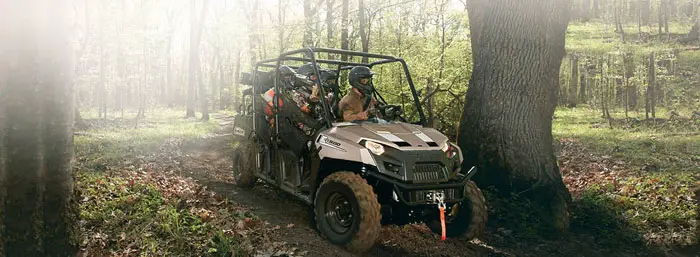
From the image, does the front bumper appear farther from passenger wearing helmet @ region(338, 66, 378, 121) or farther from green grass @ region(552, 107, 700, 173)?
Result: green grass @ region(552, 107, 700, 173)

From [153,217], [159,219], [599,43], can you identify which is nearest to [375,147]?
[159,219]

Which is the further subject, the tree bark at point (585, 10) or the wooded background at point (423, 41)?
the tree bark at point (585, 10)

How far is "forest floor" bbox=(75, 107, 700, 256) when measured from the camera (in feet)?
16.7

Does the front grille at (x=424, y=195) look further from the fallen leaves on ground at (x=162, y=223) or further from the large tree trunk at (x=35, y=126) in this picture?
the large tree trunk at (x=35, y=126)

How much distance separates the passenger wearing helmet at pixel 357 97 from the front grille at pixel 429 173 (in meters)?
1.30

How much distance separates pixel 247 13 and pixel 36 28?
34.7m

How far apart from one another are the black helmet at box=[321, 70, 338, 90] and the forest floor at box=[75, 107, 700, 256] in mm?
1815

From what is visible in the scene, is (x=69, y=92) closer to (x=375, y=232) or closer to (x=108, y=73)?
(x=375, y=232)

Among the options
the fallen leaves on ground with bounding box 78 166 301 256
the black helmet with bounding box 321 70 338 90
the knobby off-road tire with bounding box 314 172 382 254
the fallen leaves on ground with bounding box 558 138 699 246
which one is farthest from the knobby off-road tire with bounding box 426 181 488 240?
the black helmet with bounding box 321 70 338 90

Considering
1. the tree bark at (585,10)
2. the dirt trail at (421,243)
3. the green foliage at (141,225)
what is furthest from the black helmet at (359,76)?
the tree bark at (585,10)

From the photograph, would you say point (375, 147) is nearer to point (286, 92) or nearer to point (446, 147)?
point (446, 147)

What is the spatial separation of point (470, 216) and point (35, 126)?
4155 millimetres

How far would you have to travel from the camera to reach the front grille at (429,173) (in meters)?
4.89

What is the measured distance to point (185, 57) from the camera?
62031mm
